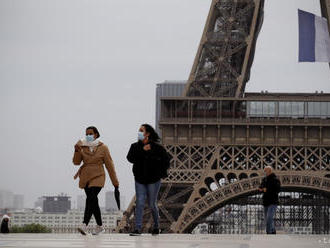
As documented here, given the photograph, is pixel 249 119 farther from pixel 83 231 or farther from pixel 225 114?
pixel 83 231

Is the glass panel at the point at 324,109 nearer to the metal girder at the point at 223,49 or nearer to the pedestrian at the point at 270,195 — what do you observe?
the metal girder at the point at 223,49

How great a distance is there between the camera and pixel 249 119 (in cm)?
5366

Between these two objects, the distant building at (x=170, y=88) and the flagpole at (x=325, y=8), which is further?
the distant building at (x=170, y=88)

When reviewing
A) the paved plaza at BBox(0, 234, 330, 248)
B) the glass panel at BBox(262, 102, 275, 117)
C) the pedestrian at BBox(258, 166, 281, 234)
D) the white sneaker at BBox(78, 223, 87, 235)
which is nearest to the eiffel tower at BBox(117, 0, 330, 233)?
the glass panel at BBox(262, 102, 275, 117)

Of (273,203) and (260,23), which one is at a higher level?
(260,23)

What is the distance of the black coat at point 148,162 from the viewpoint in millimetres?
18750

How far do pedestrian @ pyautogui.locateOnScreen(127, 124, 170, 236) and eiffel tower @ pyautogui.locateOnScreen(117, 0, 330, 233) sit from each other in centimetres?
2941

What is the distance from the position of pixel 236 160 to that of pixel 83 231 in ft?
114

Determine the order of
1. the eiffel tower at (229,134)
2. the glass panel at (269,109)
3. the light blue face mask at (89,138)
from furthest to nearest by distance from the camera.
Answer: the glass panel at (269,109) < the eiffel tower at (229,134) < the light blue face mask at (89,138)

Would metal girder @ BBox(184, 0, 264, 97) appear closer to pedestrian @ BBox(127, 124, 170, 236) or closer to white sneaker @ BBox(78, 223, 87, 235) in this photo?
pedestrian @ BBox(127, 124, 170, 236)

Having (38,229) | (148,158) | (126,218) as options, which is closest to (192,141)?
(126,218)

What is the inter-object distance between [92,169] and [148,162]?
1244 millimetres

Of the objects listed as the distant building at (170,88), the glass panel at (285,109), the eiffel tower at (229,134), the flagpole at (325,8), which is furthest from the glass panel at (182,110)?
the distant building at (170,88)

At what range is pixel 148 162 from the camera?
18750 millimetres
